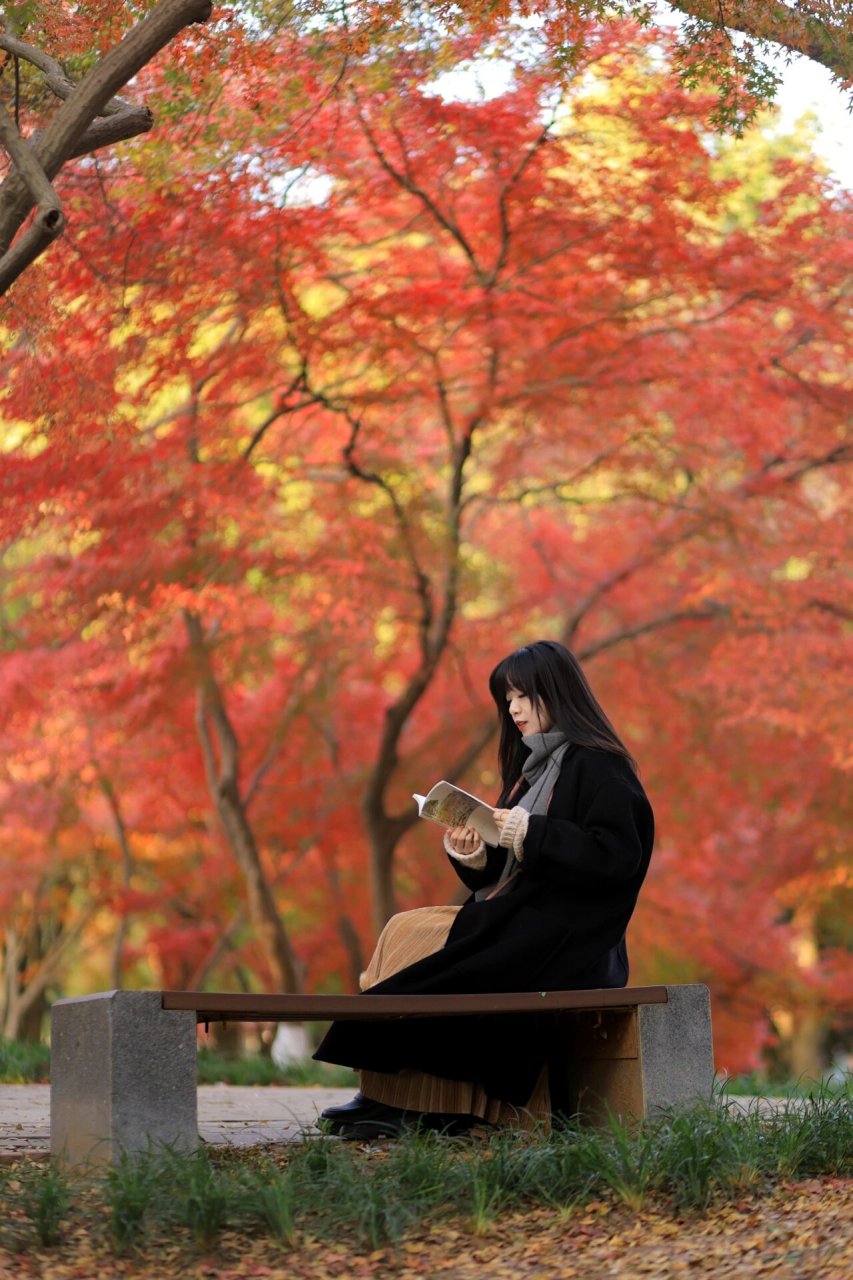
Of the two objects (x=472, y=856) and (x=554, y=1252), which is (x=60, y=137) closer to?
(x=472, y=856)

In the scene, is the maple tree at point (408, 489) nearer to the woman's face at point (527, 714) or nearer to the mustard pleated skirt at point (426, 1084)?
the woman's face at point (527, 714)

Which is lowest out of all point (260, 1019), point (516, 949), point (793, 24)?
point (260, 1019)

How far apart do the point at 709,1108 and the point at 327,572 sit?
20.7 feet

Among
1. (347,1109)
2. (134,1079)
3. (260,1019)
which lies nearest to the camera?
(134,1079)

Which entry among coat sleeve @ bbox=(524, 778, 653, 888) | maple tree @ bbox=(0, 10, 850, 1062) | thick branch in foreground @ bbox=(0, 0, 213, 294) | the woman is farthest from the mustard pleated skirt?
maple tree @ bbox=(0, 10, 850, 1062)

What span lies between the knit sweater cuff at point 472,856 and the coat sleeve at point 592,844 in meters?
0.26

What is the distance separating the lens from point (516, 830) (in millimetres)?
4289

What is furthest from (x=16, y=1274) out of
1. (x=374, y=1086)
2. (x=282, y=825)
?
(x=282, y=825)

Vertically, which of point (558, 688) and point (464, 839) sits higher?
point (558, 688)

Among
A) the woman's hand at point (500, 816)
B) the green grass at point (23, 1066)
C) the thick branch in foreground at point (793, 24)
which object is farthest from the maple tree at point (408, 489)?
the woman's hand at point (500, 816)

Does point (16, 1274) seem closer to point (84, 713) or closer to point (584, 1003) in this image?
point (584, 1003)

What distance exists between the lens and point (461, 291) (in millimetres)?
8906

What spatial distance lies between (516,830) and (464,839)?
0.30 metres

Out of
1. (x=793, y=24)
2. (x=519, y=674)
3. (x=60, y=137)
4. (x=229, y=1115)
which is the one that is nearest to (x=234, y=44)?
(x=60, y=137)
